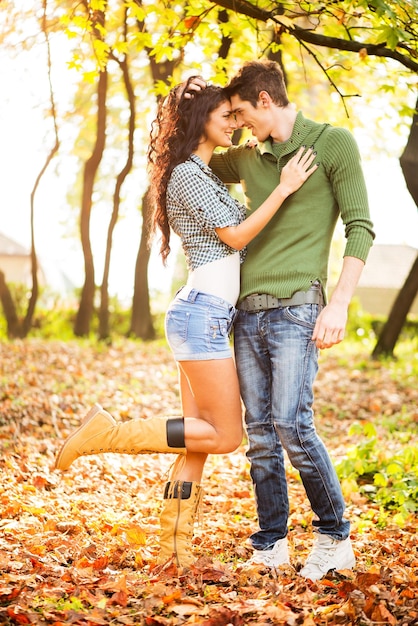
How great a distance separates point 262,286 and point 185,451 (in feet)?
2.98

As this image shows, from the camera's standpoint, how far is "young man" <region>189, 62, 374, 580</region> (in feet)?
11.6

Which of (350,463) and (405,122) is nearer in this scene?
(350,463)

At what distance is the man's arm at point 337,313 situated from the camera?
3.41 metres

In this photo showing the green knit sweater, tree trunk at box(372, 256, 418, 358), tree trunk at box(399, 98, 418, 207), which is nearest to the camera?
the green knit sweater

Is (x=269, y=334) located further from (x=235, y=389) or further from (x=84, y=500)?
(x=84, y=500)

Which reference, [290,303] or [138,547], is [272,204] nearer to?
[290,303]

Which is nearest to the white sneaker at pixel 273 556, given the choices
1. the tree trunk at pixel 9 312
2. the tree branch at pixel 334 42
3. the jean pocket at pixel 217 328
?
the jean pocket at pixel 217 328

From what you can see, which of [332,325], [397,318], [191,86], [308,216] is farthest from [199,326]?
[397,318]

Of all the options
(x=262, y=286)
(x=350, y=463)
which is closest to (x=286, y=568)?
(x=262, y=286)

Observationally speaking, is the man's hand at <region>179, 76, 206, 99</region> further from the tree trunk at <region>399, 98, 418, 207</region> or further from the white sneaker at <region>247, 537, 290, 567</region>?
the white sneaker at <region>247, 537, 290, 567</region>

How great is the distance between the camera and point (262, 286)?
3.66 m

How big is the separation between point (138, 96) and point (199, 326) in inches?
406

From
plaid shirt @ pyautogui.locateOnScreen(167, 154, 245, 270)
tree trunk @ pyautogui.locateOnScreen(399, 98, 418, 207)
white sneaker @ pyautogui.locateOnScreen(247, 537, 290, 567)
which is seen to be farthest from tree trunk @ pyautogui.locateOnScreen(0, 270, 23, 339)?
white sneaker @ pyautogui.locateOnScreen(247, 537, 290, 567)

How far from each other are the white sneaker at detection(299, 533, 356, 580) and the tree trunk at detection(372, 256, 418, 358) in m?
9.58
